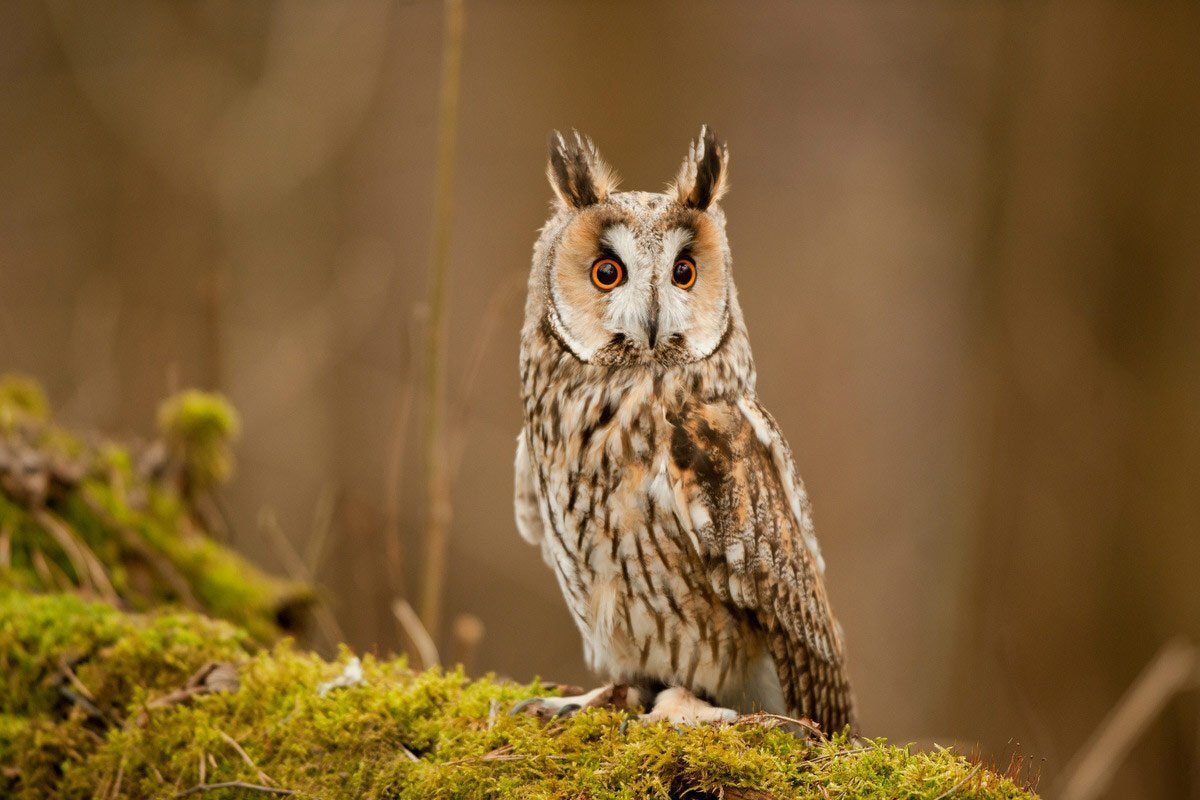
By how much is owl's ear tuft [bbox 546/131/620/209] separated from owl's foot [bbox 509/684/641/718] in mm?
1113

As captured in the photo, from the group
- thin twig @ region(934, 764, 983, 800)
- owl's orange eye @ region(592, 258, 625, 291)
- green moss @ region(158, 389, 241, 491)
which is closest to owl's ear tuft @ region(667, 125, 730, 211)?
owl's orange eye @ region(592, 258, 625, 291)

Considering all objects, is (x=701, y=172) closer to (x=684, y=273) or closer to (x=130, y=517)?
(x=684, y=273)

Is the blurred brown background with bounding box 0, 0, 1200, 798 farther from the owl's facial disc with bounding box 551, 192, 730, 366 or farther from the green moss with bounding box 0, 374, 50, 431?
the owl's facial disc with bounding box 551, 192, 730, 366

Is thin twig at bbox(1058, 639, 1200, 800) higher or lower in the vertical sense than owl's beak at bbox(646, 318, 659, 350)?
lower

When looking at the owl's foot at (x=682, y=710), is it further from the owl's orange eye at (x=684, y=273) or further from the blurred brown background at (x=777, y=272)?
the blurred brown background at (x=777, y=272)

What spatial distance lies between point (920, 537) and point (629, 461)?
424 cm

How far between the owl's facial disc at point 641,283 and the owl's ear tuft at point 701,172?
44 millimetres

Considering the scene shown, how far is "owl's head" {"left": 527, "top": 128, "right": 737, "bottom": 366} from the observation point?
86.0 inches

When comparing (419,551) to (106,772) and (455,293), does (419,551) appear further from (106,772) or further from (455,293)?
(106,772)

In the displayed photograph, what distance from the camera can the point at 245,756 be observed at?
1.76 metres

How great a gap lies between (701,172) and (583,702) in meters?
1.20

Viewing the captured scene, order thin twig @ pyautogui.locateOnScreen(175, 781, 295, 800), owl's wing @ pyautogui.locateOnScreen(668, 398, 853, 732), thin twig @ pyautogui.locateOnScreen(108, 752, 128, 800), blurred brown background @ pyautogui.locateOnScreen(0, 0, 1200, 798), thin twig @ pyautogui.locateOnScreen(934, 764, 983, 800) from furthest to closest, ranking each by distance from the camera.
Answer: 1. blurred brown background @ pyautogui.locateOnScreen(0, 0, 1200, 798)
2. owl's wing @ pyautogui.locateOnScreen(668, 398, 853, 732)
3. thin twig @ pyautogui.locateOnScreen(108, 752, 128, 800)
4. thin twig @ pyautogui.locateOnScreen(175, 781, 295, 800)
5. thin twig @ pyautogui.locateOnScreen(934, 764, 983, 800)

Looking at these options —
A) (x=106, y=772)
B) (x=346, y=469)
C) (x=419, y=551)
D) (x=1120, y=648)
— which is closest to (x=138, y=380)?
(x=346, y=469)

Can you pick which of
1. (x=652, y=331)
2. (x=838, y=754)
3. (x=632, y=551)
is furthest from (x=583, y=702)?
(x=652, y=331)
